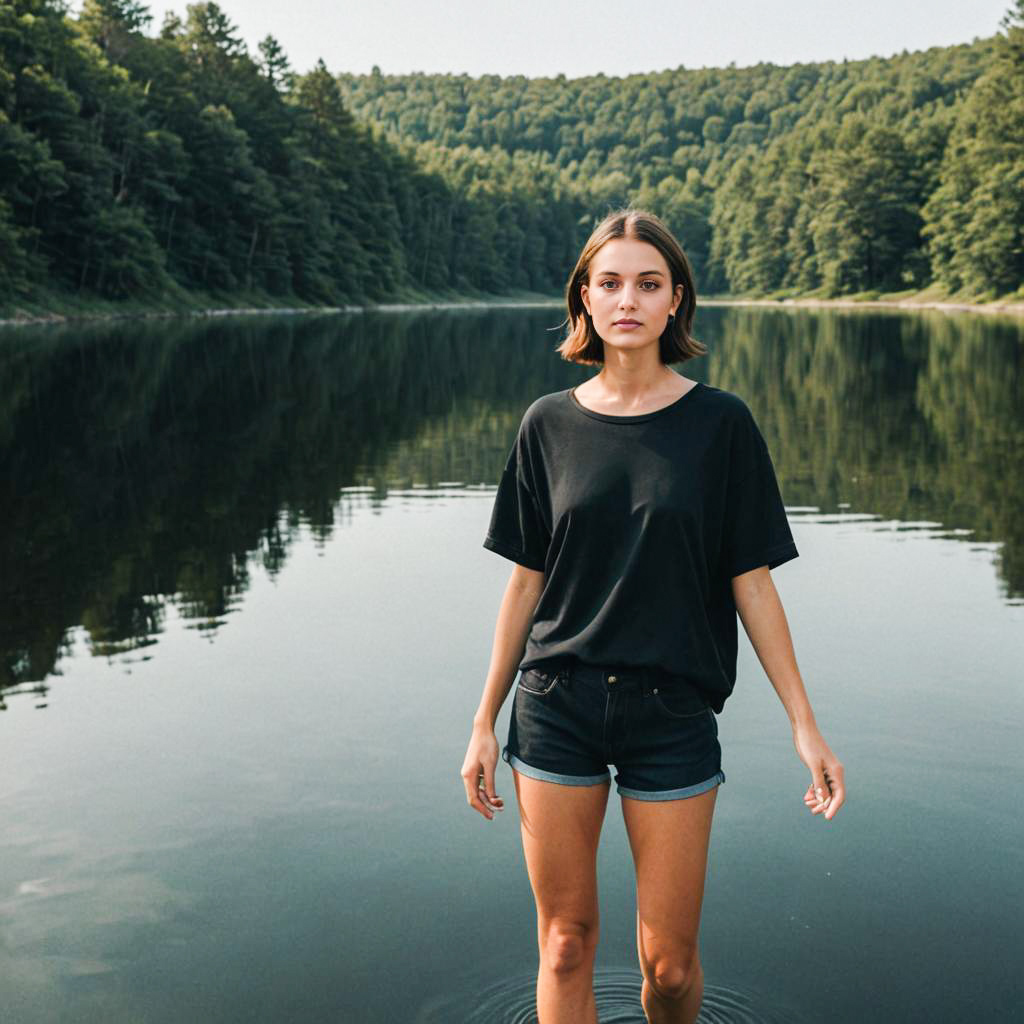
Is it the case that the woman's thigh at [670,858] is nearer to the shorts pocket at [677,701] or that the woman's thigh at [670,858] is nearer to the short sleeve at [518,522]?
the shorts pocket at [677,701]

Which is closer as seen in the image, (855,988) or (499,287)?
(855,988)

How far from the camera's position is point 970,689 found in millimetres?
7480

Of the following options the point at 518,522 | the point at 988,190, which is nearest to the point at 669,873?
the point at 518,522

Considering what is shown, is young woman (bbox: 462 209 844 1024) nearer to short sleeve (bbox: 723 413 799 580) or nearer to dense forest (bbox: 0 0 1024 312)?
short sleeve (bbox: 723 413 799 580)

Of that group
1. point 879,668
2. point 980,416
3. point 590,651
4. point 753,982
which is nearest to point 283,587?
point 879,668

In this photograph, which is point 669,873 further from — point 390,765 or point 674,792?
point 390,765

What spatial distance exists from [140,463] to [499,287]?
123000 mm

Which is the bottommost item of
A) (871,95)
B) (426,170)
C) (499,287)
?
(499,287)

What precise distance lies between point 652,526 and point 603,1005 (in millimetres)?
1808

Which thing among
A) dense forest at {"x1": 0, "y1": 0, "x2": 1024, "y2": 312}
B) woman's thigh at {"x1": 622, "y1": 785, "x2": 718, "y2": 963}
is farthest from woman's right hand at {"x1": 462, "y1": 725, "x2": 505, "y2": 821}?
dense forest at {"x1": 0, "y1": 0, "x2": 1024, "y2": 312}

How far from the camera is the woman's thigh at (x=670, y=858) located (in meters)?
3.21

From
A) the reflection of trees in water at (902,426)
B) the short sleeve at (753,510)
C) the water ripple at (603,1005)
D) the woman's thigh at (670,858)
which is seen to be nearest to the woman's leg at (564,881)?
the woman's thigh at (670,858)

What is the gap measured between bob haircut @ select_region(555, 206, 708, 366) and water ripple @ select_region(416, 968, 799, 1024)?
2038mm

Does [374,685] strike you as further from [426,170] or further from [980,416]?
[426,170]
